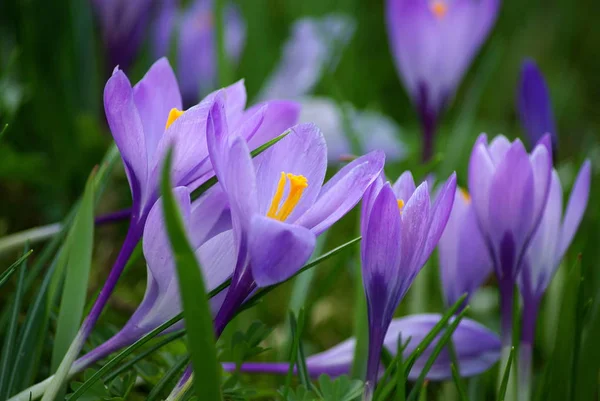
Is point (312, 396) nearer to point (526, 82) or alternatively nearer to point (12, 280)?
point (526, 82)

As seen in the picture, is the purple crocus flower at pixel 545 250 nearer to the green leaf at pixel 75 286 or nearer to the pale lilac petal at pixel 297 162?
the pale lilac petal at pixel 297 162

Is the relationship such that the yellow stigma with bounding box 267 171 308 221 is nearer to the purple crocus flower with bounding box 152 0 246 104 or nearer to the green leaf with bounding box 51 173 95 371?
the green leaf with bounding box 51 173 95 371

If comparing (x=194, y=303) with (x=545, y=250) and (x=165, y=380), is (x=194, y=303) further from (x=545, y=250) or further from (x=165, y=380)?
(x=545, y=250)

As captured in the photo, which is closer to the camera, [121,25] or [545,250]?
[545,250]

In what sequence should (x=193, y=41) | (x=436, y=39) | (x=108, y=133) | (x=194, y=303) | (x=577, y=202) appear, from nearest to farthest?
(x=194, y=303)
(x=577, y=202)
(x=436, y=39)
(x=108, y=133)
(x=193, y=41)

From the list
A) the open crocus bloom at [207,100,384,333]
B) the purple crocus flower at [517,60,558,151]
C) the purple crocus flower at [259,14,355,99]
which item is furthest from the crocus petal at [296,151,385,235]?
the purple crocus flower at [259,14,355,99]

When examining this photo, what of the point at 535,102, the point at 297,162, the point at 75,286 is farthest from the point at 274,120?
the point at 535,102

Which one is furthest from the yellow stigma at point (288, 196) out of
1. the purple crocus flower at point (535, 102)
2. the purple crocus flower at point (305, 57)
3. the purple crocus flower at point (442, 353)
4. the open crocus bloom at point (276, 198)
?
the purple crocus flower at point (305, 57)

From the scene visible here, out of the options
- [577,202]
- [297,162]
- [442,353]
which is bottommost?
[442,353]
